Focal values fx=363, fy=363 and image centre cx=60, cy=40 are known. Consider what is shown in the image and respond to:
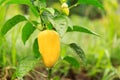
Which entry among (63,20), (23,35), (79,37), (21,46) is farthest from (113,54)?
(63,20)

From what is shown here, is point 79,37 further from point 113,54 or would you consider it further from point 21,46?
point 21,46

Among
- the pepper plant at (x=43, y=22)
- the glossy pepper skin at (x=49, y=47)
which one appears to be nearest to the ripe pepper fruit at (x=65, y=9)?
the pepper plant at (x=43, y=22)

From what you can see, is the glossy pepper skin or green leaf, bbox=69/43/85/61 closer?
the glossy pepper skin

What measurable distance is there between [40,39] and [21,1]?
0.14 meters

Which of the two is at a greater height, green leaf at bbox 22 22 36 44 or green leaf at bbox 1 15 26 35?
green leaf at bbox 1 15 26 35

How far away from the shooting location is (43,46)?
1049mm

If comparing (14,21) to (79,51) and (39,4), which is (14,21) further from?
(79,51)

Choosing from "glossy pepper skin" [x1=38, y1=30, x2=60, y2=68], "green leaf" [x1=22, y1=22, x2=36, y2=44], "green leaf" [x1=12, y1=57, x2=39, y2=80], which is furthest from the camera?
"green leaf" [x1=22, y1=22, x2=36, y2=44]

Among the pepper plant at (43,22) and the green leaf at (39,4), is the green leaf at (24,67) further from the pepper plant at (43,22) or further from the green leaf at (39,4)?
the green leaf at (39,4)

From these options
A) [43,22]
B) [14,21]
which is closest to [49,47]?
[43,22]

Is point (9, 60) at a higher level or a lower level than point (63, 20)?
lower

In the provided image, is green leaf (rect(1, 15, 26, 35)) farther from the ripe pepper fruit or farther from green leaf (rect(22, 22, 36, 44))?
the ripe pepper fruit

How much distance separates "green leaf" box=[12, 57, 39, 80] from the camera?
1.15 m

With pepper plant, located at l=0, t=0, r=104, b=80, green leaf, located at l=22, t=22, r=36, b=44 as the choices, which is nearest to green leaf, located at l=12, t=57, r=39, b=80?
pepper plant, located at l=0, t=0, r=104, b=80
